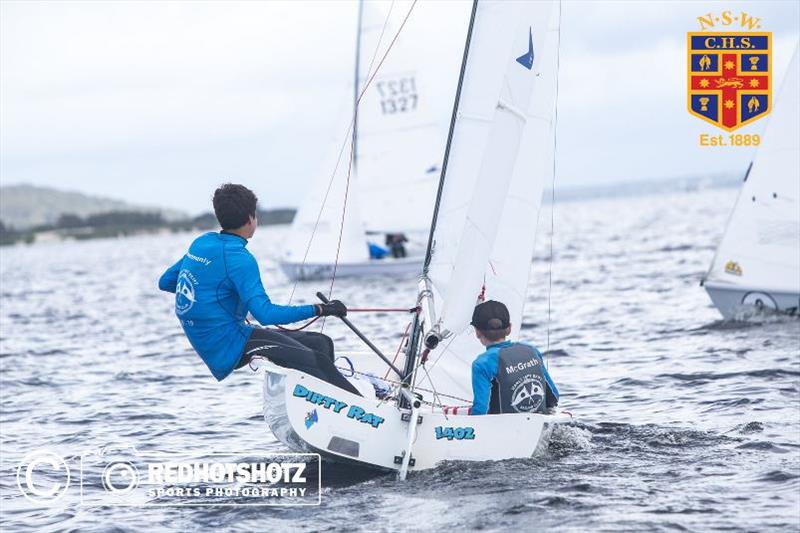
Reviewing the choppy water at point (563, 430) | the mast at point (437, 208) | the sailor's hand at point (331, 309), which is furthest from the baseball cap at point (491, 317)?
the sailor's hand at point (331, 309)

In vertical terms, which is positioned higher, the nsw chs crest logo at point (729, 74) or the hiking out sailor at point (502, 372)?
the nsw chs crest logo at point (729, 74)

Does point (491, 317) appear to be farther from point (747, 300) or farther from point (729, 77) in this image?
point (729, 77)

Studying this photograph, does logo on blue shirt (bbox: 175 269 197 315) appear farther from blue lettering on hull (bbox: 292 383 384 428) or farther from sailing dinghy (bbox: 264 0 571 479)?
blue lettering on hull (bbox: 292 383 384 428)

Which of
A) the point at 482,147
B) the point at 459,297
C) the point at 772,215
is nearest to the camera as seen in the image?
the point at 459,297

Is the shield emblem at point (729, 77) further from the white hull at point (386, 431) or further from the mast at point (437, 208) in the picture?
the white hull at point (386, 431)

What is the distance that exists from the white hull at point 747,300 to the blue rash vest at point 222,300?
9.62 m

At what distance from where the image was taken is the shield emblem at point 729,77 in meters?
14.5

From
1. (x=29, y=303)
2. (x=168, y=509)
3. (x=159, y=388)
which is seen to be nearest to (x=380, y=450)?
(x=168, y=509)

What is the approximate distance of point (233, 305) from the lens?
704 centimetres

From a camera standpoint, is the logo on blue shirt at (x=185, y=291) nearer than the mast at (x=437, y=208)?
Yes

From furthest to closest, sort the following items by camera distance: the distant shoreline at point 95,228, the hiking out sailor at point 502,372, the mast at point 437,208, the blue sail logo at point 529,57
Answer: the distant shoreline at point 95,228 < the mast at point 437,208 < the blue sail logo at point 529,57 < the hiking out sailor at point 502,372

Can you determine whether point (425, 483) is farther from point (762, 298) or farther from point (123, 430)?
point (762, 298)

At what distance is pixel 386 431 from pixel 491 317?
1.15 metres

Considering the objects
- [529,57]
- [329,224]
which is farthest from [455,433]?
[329,224]
